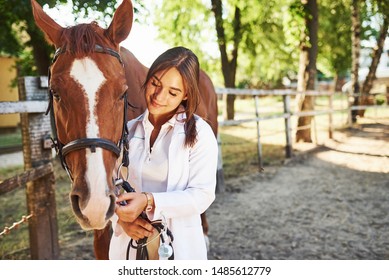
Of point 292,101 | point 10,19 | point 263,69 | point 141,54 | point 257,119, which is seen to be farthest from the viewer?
point 263,69

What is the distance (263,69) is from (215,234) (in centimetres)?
421

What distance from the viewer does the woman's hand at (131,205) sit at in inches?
38.1

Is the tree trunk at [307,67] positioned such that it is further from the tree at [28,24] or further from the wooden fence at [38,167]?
the wooden fence at [38,167]

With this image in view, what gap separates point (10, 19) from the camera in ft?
9.06

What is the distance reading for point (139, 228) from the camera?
1.08 metres

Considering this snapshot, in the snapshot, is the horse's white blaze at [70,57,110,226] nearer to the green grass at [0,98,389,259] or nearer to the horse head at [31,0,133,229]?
the horse head at [31,0,133,229]

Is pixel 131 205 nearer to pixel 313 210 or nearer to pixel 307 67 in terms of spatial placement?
pixel 313 210

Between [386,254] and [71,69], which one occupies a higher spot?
[71,69]

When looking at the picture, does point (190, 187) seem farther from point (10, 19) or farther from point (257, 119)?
point (257, 119)

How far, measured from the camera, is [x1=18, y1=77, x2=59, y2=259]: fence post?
6.36ft

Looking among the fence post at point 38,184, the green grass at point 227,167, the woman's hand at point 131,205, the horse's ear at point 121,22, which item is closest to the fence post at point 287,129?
the green grass at point 227,167

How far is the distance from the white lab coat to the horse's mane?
30cm

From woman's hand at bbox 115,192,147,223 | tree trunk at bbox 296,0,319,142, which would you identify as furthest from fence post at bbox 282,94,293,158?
woman's hand at bbox 115,192,147,223

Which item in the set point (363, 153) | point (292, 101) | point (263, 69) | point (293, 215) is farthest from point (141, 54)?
point (263, 69)
